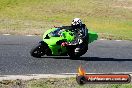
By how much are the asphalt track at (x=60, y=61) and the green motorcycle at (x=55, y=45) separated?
0.24 metres

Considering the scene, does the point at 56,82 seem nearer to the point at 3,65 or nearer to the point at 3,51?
the point at 3,65

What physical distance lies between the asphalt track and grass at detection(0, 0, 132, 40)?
522 centimetres

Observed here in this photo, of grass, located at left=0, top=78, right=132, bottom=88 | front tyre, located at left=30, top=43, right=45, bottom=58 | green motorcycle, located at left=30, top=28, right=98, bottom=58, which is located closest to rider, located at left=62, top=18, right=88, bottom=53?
green motorcycle, located at left=30, top=28, right=98, bottom=58

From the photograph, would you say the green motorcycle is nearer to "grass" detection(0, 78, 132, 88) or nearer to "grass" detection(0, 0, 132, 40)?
"grass" detection(0, 78, 132, 88)

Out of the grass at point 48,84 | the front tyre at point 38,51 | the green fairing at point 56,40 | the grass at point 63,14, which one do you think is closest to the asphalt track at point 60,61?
the front tyre at point 38,51

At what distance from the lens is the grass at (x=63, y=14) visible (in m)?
30.9

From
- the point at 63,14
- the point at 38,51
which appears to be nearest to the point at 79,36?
the point at 38,51

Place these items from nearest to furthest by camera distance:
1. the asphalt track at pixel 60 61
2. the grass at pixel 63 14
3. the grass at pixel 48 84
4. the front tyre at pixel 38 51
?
the grass at pixel 48 84 < the asphalt track at pixel 60 61 < the front tyre at pixel 38 51 < the grass at pixel 63 14

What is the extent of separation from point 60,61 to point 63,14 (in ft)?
69.5

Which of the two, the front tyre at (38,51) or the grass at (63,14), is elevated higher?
the front tyre at (38,51)

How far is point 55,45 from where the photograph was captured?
1811 centimetres

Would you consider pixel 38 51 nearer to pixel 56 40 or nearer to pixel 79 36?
pixel 56 40

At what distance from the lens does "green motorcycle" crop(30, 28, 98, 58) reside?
18141 mm

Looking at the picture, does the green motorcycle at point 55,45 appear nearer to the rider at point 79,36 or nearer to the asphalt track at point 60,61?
the rider at point 79,36
